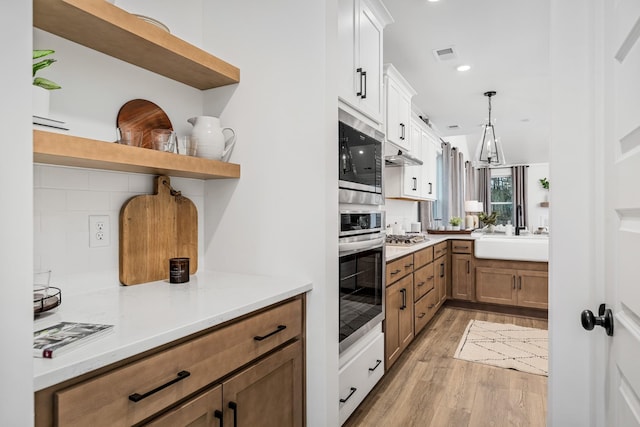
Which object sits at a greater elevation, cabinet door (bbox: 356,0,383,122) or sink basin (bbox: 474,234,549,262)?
cabinet door (bbox: 356,0,383,122)

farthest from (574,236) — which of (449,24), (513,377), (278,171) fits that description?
(449,24)

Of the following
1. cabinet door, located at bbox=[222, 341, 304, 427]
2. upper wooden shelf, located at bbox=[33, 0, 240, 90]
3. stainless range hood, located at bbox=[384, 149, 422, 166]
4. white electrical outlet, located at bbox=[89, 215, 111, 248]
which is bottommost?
cabinet door, located at bbox=[222, 341, 304, 427]

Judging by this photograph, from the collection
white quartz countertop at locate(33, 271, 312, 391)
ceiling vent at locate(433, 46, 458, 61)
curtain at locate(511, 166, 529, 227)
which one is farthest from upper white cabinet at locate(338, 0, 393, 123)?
curtain at locate(511, 166, 529, 227)

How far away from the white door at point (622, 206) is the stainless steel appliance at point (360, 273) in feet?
3.42

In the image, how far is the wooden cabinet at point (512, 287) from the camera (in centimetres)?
402

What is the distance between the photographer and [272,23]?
67.9 inches

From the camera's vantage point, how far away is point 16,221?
0.64 m

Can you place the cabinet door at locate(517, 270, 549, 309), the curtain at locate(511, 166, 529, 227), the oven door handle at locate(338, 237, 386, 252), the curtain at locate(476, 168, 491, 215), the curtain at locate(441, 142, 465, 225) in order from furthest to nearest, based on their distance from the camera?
the curtain at locate(476, 168, 491, 215) → the curtain at locate(511, 166, 529, 227) → the curtain at locate(441, 142, 465, 225) → the cabinet door at locate(517, 270, 549, 309) → the oven door handle at locate(338, 237, 386, 252)

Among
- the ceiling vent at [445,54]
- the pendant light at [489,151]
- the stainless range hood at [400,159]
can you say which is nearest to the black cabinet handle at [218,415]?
the stainless range hood at [400,159]

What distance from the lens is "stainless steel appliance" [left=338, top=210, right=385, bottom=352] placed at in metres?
1.84

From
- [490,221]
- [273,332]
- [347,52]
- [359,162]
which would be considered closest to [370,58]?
[347,52]

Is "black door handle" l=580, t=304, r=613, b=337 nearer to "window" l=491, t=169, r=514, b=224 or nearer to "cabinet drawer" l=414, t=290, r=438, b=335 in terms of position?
"cabinet drawer" l=414, t=290, r=438, b=335

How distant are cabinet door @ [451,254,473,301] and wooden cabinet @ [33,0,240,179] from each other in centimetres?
348

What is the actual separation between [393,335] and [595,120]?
6.15 feet
